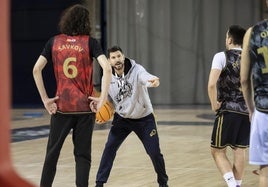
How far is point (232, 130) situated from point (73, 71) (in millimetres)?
1841

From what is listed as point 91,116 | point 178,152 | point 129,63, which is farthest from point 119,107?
point 178,152

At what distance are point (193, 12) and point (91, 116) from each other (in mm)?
16498

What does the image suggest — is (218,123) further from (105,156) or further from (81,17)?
(81,17)

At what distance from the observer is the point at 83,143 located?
17.9 ft

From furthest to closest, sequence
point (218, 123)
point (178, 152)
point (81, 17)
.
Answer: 1. point (178, 152)
2. point (218, 123)
3. point (81, 17)

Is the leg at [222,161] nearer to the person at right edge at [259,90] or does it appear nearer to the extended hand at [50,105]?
the extended hand at [50,105]

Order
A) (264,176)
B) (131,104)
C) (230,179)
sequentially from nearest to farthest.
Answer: (264,176) → (230,179) → (131,104)

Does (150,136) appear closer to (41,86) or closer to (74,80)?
(74,80)

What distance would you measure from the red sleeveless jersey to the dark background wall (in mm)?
16491

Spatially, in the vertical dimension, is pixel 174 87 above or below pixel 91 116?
below

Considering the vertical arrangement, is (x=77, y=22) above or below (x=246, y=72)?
above

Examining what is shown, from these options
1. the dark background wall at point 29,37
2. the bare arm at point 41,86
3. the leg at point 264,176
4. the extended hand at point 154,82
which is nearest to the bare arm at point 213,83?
the extended hand at point 154,82

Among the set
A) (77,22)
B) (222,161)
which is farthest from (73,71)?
(222,161)

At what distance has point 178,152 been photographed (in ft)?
33.2
